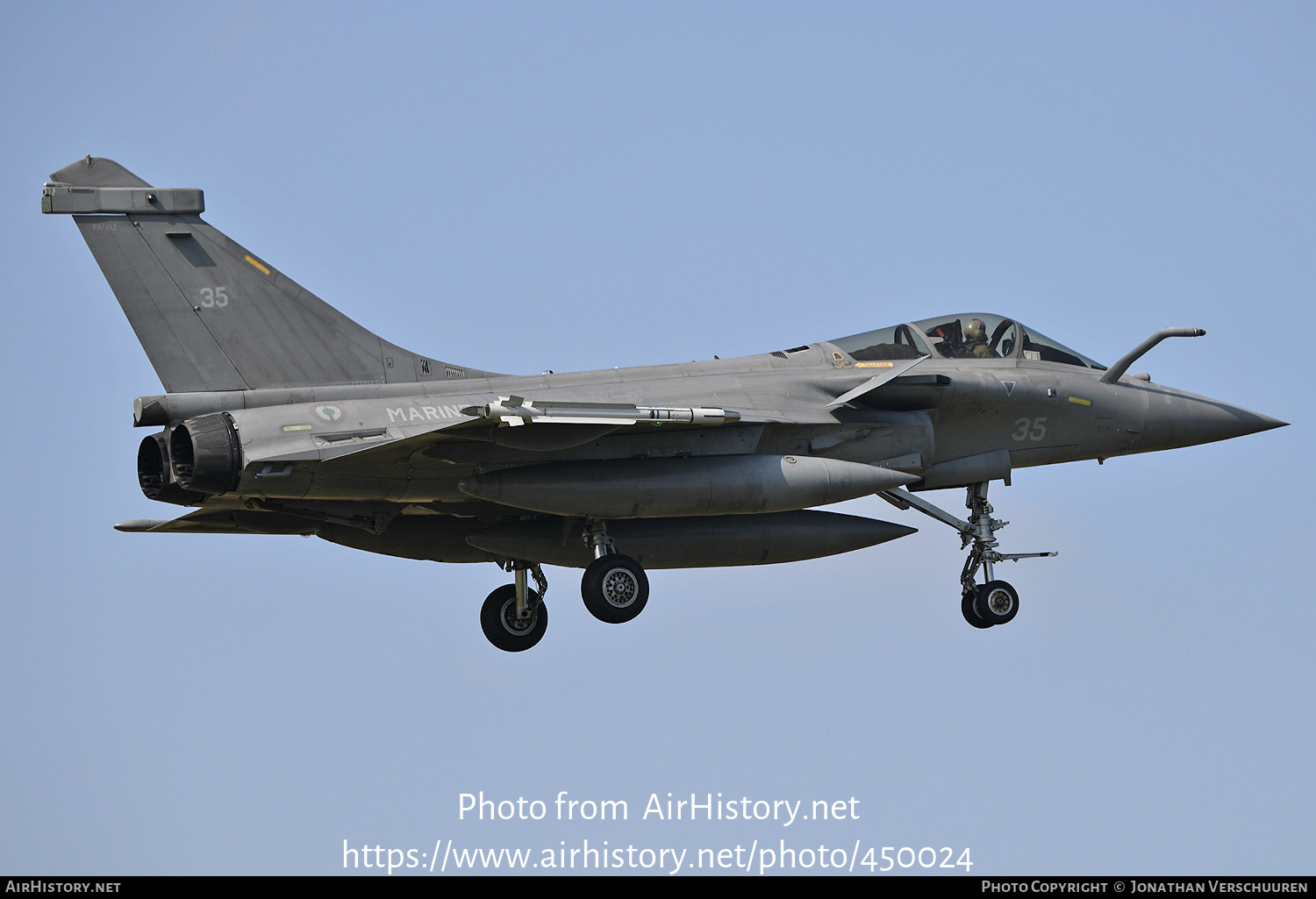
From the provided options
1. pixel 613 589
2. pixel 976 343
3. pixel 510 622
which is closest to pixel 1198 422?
pixel 976 343

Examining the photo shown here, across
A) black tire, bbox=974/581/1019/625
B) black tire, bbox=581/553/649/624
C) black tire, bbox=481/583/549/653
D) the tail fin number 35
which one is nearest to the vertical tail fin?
the tail fin number 35

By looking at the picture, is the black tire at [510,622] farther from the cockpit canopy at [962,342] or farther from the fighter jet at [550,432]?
the cockpit canopy at [962,342]

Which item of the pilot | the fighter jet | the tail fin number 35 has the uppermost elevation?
the pilot

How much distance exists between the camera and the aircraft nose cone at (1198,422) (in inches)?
832

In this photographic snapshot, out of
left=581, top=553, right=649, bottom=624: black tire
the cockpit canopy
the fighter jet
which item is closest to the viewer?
the fighter jet

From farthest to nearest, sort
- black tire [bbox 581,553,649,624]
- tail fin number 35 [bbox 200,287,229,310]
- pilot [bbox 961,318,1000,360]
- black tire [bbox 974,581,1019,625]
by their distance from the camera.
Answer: pilot [bbox 961,318,1000,360] < black tire [bbox 974,581,1019,625] < black tire [bbox 581,553,649,624] < tail fin number 35 [bbox 200,287,229,310]

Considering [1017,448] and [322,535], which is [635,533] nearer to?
[322,535]

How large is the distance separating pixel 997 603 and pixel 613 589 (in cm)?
503

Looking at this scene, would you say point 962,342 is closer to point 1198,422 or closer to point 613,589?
point 1198,422

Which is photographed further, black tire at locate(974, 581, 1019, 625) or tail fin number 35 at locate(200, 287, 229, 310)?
black tire at locate(974, 581, 1019, 625)

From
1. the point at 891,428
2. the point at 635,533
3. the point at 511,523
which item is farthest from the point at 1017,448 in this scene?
the point at 511,523

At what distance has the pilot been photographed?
20.5 m

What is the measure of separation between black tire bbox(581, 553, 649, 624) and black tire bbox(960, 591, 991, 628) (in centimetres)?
449

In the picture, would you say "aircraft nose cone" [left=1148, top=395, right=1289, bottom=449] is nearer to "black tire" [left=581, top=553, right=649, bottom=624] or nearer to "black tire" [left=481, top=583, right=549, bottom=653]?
"black tire" [left=581, top=553, right=649, bottom=624]
